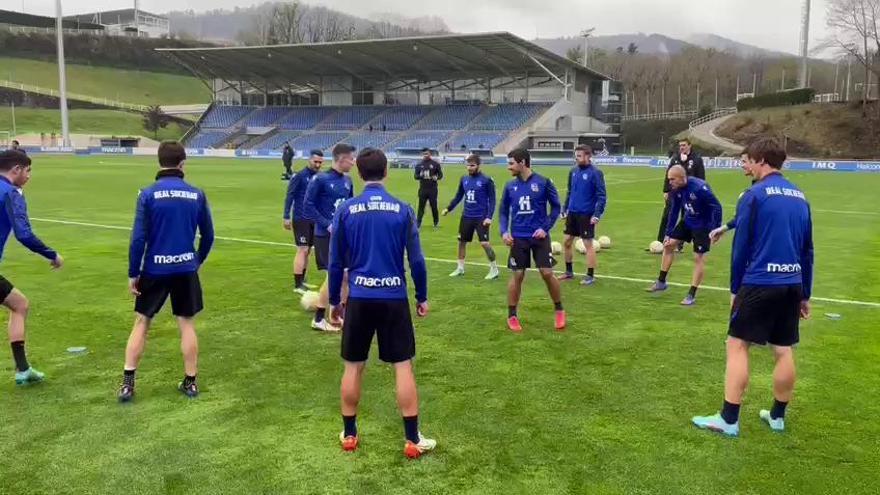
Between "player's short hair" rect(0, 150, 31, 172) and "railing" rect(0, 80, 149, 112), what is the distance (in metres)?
103

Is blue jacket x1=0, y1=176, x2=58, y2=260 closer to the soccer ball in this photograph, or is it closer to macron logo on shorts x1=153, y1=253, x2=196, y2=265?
macron logo on shorts x1=153, y1=253, x2=196, y2=265

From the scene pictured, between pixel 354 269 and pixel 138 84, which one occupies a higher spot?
pixel 138 84

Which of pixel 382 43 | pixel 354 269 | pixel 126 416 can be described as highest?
pixel 382 43

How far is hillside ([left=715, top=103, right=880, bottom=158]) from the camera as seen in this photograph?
61125mm

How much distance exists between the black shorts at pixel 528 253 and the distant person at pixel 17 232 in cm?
489

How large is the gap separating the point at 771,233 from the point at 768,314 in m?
0.61

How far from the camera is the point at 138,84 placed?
368ft

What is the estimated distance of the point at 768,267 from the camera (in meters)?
5.05

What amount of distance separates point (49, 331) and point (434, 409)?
17.0ft

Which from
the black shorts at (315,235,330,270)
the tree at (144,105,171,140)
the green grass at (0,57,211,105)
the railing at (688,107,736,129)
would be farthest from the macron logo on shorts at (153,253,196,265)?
the green grass at (0,57,211,105)

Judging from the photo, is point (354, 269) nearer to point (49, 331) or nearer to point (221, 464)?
point (221, 464)

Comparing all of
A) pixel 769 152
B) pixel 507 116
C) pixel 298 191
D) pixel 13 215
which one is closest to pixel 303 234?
pixel 298 191

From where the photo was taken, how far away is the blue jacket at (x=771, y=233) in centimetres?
501

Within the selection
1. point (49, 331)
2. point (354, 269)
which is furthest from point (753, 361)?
point (49, 331)
